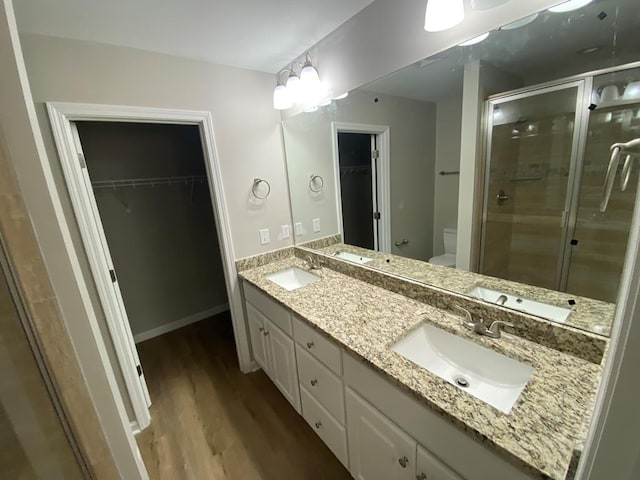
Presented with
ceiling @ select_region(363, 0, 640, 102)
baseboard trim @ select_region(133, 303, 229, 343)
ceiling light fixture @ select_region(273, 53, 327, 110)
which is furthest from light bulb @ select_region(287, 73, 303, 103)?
baseboard trim @ select_region(133, 303, 229, 343)

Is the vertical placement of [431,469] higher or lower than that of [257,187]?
lower

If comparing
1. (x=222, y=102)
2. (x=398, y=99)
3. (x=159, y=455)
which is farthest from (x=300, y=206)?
(x=159, y=455)

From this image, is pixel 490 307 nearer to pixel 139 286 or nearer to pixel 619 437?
pixel 619 437

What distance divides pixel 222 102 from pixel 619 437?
2229mm

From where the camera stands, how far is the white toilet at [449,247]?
1321 millimetres

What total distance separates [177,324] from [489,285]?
3146 mm

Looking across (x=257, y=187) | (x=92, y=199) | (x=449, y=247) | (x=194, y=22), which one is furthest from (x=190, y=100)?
(x=449, y=247)

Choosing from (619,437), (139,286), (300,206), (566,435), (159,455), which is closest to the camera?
(619,437)

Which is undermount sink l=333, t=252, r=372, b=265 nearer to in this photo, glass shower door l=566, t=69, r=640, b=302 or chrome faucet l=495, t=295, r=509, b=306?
chrome faucet l=495, t=295, r=509, b=306

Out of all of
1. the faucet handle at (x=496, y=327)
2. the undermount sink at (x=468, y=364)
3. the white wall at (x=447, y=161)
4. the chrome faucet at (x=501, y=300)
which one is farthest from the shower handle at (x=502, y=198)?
the undermount sink at (x=468, y=364)

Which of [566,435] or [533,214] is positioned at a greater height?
[533,214]

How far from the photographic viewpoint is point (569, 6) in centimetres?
83

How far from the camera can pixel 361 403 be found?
3.67 ft

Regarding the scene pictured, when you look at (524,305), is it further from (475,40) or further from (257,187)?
(257,187)
